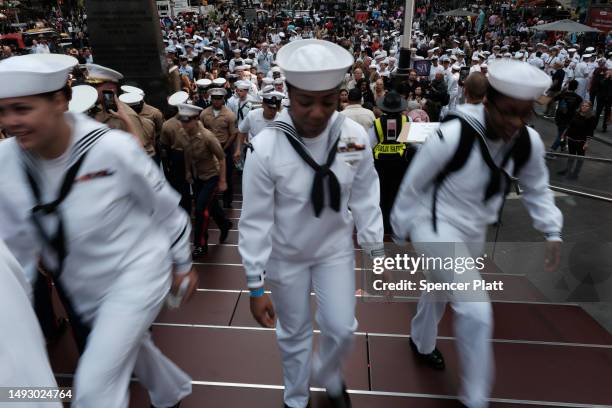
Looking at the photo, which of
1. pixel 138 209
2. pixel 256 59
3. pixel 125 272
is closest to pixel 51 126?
pixel 138 209

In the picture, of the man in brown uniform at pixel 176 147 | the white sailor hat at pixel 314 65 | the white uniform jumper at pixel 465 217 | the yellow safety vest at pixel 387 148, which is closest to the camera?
the white sailor hat at pixel 314 65

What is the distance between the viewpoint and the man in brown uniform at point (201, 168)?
5.29m

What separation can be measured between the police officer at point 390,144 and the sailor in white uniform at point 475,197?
2620mm

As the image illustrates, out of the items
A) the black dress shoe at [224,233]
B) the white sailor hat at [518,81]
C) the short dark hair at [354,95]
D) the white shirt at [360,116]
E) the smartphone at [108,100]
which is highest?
the white sailor hat at [518,81]

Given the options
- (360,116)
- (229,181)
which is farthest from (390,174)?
(229,181)

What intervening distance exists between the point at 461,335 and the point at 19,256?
2.29 m

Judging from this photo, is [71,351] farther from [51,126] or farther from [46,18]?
[46,18]

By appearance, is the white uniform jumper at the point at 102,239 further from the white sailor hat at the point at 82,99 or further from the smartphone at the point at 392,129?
the smartphone at the point at 392,129

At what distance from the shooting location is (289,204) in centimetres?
244

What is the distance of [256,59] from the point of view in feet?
58.5

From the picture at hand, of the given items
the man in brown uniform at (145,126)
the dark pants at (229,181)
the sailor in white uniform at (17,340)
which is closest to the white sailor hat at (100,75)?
the man in brown uniform at (145,126)

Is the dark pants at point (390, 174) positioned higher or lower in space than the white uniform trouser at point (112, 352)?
lower

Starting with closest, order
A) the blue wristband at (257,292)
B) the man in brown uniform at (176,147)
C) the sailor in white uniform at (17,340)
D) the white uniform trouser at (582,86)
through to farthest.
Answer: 1. the sailor in white uniform at (17,340)
2. the blue wristband at (257,292)
3. the man in brown uniform at (176,147)
4. the white uniform trouser at (582,86)

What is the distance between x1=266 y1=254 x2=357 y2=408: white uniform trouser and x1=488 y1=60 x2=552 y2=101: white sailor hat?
121 cm
